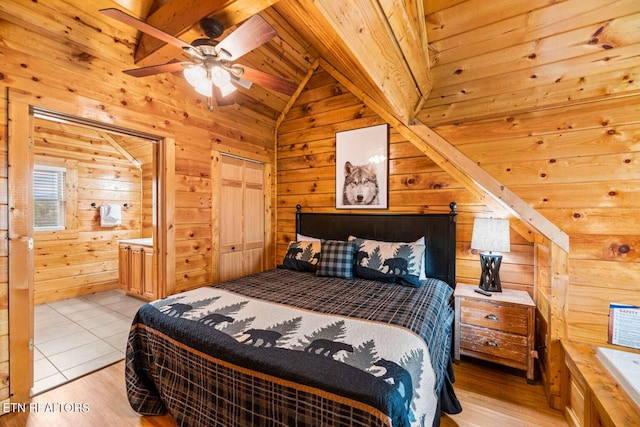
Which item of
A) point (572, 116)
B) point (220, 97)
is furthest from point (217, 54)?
point (572, 116)

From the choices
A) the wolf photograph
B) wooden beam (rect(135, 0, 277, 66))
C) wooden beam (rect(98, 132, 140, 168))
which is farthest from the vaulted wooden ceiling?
wooden beam (rect(98, 132, 140, 168))

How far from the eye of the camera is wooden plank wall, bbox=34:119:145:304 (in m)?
3.73

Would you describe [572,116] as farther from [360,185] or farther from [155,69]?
[155,69]

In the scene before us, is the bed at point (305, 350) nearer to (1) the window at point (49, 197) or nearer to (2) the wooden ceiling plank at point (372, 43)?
(2) the wooden ceiling plank at point (372, 43)

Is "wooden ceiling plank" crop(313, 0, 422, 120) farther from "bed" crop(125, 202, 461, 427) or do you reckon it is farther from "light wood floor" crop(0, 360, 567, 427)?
"light wood floor" crop(0, 360, 567, 427)

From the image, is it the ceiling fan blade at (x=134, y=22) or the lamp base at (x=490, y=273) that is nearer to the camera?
the ceiling fan blade at (x=134, y=22)

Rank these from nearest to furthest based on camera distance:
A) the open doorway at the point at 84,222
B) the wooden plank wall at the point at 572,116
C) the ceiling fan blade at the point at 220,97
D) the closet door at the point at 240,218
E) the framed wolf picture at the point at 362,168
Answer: the wooden plank wall at the point at 572,116, the ceiling fan blade at the point at 220,97, the framed wolf picture at the point at 362,168, the closet door at the point at 240,218, the open doorway at the point at 84,222

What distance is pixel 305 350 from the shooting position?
1.19 meters

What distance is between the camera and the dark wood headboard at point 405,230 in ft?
8.34

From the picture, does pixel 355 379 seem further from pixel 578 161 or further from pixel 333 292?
pixel 578 161

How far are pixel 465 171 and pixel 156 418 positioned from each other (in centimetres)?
289

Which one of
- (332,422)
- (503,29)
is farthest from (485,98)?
(332,422)

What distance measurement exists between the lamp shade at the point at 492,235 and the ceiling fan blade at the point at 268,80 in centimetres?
186

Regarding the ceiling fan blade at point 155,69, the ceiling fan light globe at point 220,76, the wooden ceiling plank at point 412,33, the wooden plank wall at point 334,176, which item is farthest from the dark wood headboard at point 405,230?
the ceiling fan blade at point 155,69
